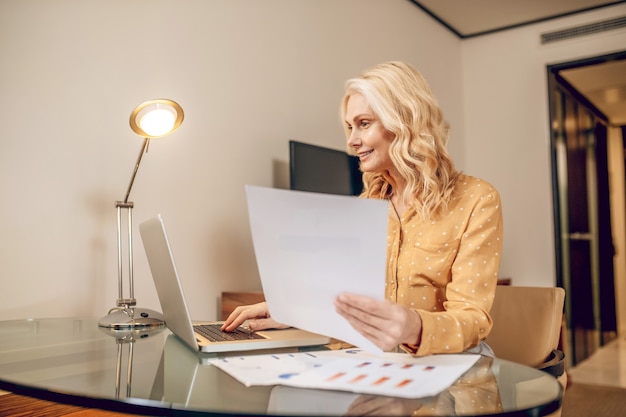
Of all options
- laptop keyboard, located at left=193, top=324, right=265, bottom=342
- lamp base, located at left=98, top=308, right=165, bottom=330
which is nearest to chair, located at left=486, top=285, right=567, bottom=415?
laptop keyboard, located at left=193, top=324, right=265, bottom=342

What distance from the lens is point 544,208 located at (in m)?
4.47

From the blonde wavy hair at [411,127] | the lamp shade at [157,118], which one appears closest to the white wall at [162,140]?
the lamp shade at [157,118]

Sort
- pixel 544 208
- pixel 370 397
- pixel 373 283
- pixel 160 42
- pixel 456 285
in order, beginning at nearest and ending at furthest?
pixel 370 397, pixel 373 283, pixel 456 285, pixel 160 42, pixel 544 208

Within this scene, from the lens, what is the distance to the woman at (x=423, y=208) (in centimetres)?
122

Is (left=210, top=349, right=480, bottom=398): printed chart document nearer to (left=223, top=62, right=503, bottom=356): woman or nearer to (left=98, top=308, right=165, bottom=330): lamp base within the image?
(left=223, top=62, right=503, bottom=356): woman

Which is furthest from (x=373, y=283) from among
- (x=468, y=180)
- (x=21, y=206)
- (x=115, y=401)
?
(x=21, y=206)

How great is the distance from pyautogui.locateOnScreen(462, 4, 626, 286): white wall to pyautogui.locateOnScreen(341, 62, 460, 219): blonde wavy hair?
333 cm

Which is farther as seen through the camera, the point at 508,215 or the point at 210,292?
the point at 508,215

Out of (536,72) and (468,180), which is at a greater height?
(536,72)

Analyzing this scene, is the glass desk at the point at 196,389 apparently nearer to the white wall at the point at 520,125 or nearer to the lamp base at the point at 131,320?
the lamp base at the point at 131,320

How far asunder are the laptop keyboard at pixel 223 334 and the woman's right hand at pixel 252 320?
2 cm

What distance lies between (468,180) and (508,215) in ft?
11.2

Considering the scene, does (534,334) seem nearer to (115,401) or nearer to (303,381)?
(303,381)

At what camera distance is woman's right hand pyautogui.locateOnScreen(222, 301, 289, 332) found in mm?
1247
